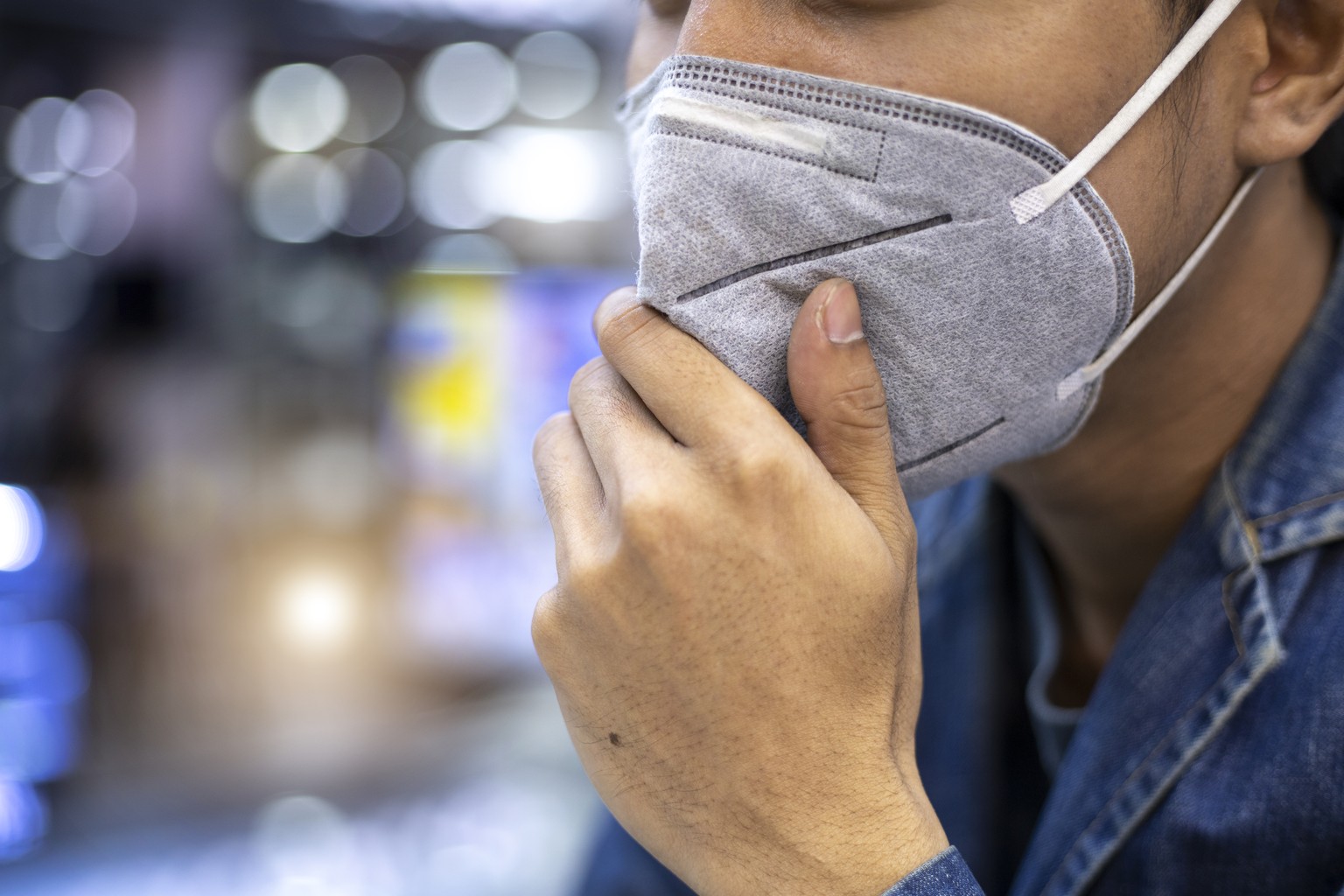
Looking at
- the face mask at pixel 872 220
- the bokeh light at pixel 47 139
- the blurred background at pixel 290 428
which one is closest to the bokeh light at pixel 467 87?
the blurred background at pixel 290 428

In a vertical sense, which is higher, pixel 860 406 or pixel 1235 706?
pixel 860 406

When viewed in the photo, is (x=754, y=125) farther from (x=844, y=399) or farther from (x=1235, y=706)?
(x=1235, y=706)

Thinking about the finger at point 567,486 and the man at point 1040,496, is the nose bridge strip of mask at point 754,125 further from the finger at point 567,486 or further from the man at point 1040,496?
the finger at point 567,486

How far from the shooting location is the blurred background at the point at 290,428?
9.44ft

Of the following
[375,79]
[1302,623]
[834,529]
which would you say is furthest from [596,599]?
[375,79]

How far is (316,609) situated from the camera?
3.37 meters

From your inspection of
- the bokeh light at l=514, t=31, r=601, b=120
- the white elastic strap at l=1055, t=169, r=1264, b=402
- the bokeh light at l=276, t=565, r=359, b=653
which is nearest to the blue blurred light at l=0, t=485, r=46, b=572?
the bokeh light at l=276, t=565, r=359, b=653

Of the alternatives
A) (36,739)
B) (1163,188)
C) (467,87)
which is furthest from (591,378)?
(467,87)

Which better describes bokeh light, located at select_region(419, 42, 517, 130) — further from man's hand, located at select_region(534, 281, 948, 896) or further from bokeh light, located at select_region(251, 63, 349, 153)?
man's hand, located at select_region(534, 281, 948, 896)

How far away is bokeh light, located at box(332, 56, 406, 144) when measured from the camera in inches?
139

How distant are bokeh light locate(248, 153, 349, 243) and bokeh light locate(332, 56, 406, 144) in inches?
6.6

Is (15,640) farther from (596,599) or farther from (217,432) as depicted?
(596,599)

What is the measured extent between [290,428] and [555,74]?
171cm

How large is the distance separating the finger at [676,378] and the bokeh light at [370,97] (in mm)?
2949
